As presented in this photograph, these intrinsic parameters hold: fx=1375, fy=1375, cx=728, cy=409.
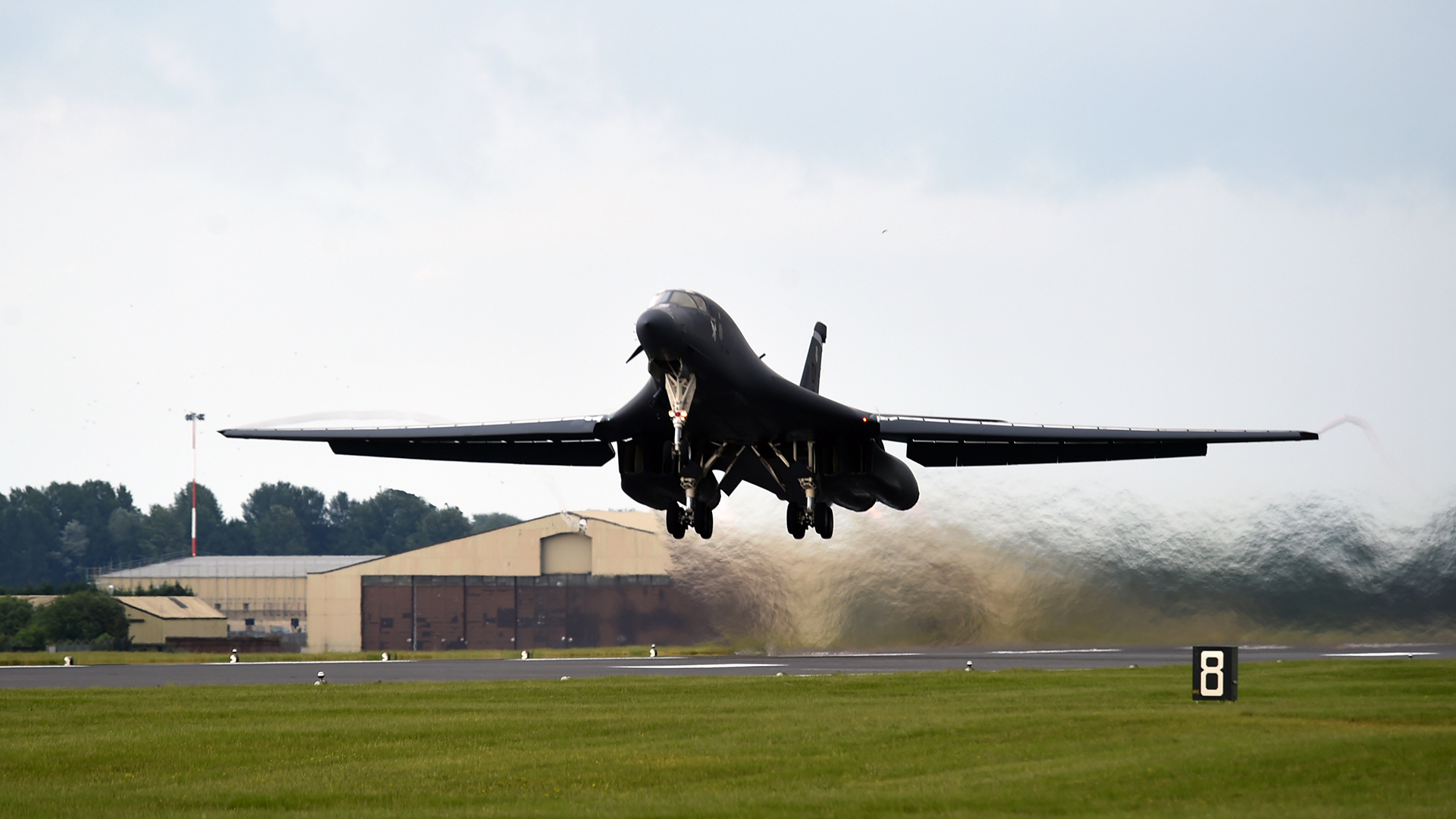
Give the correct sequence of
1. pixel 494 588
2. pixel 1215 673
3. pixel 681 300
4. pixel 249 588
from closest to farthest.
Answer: pixel 681 300, pixel 1215 673, pixel 494 588, pixel 249 588

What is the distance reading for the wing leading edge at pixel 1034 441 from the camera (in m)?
28.1

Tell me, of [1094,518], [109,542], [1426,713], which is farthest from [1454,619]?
[109,542]

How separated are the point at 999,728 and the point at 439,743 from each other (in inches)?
409

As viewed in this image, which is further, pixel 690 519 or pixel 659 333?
pixel 690 519

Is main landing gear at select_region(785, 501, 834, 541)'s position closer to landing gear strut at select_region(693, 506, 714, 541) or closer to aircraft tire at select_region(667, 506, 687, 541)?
landing gear strut at select_region(693, 506, 714, 541)

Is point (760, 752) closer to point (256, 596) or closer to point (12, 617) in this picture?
point (12, 617)

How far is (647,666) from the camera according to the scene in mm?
53125

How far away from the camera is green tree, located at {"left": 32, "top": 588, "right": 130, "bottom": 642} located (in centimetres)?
7494

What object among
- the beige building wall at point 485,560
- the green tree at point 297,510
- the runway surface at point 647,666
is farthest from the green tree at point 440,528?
the runway surface at point 647,666

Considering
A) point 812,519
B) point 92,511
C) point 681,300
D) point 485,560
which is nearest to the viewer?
point 681,300

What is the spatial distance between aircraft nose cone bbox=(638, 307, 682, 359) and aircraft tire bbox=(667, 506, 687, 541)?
4.98 metres

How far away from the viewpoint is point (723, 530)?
170ft

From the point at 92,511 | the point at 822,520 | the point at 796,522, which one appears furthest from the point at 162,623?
the point at 92,511

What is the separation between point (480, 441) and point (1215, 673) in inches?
669
